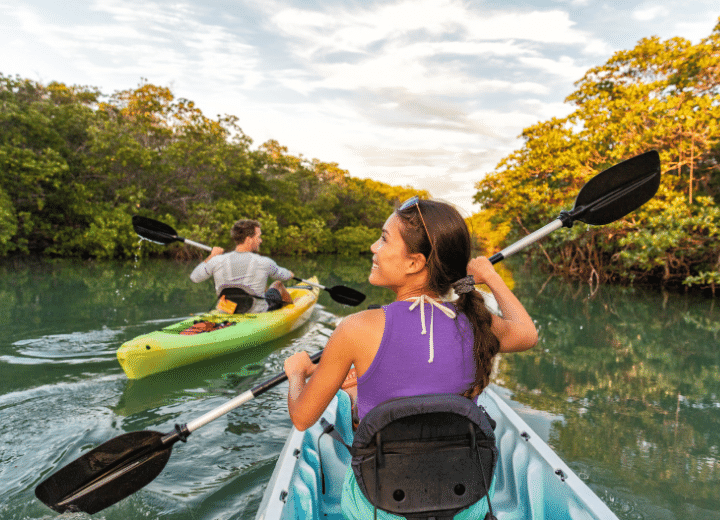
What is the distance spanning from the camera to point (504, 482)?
210cm

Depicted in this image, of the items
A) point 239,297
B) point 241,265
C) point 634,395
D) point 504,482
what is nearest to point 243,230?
point 241,265

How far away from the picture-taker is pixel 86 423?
10.1 ft

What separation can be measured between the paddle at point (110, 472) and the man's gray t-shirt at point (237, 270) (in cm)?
301

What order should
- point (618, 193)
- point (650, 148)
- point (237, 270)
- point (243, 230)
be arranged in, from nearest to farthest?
1. point (618, 193)
2. point (243, 230)
3. point (237, 270)
4. point (650, 148)

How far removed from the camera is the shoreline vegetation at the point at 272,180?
9656 mm

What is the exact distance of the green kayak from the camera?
3.81 metres

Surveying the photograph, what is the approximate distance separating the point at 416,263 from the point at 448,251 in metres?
0.09

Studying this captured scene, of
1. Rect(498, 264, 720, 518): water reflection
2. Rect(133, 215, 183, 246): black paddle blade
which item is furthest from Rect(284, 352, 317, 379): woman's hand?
Rect(133, 215, 183, 246): black paddle blade

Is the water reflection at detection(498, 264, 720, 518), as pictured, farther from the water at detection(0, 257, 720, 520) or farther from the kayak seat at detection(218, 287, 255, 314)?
the kayak seat at detection(218, 287, 255, 314)

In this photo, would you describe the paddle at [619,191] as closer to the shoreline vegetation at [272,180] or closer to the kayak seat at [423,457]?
the kayak seat at [423,457]

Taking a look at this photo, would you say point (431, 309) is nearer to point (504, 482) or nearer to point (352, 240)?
point (504, 482)

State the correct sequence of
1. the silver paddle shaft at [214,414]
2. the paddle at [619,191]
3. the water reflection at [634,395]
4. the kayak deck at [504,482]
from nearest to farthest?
the kayak deck at [504,482] < the silver paddle shaft at [214,414] < the paddle at [619,191] < the water reflection at [634,395]

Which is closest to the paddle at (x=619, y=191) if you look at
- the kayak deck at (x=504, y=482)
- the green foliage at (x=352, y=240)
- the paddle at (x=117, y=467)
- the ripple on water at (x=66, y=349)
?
the paddle at (x=117, y=467)

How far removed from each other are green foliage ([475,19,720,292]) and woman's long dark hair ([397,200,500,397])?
9975 mm
